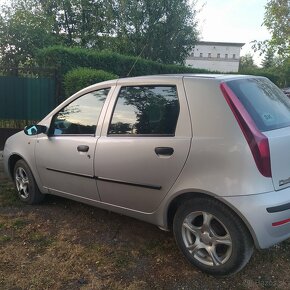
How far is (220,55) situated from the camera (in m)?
75.0

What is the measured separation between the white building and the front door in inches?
2836

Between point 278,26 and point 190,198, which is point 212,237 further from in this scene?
point 278,26

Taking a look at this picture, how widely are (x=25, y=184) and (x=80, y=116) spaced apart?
1.42m

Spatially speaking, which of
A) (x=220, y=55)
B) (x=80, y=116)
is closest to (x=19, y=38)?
(x=80, y=116)

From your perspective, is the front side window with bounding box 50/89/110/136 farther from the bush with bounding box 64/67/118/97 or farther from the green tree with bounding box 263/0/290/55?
the green tree with bounding box 263/0/290/55

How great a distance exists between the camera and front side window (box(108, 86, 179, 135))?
3318 mm

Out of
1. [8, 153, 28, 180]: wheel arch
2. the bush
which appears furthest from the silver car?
the bush

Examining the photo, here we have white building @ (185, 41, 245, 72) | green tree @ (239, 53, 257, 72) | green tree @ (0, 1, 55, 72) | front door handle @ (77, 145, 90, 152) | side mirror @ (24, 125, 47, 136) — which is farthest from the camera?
white building @ (185, 41, 245, 72)

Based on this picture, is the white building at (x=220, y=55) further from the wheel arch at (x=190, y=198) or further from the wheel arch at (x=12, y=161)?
the wheel arch at (x=190, y=198)

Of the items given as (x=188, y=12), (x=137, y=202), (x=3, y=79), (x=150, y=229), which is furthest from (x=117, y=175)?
(x=188, y=12)

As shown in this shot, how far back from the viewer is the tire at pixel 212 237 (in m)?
2.93

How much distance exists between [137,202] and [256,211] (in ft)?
3.85

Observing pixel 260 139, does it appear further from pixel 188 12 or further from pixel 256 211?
pixel 188 12

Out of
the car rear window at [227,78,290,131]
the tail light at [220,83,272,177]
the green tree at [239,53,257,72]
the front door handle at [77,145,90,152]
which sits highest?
the car rear window at [227,78,290,131]
